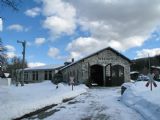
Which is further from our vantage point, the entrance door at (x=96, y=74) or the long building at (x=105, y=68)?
the entrance door at (x=96, y=74)

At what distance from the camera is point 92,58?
4797 centimetres

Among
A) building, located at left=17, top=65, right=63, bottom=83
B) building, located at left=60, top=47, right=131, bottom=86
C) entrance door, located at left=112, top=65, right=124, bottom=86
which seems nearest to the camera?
building, located at left=60, top=47, right=131, bottom=86

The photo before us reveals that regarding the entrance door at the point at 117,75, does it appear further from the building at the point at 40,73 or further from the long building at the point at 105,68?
the building at the point at 40,73

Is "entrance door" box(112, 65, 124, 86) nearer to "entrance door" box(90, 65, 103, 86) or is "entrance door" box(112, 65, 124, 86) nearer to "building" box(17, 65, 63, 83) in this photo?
"entrance door" box(90, 65, 103, 86)

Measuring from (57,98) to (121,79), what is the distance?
27.9 metres

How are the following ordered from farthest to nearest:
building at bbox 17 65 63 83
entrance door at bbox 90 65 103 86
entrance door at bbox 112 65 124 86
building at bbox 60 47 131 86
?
building at bbox 17 65 63 83, entrance door at bbox 90 65 103 86, entrance door at bbox 112 65 124 86, building at bbox 60 47 131 86

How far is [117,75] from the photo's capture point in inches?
1912

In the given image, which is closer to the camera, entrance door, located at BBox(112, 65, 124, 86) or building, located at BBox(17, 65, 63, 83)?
entrance door, located at BBox(112, 65, 124, 86)

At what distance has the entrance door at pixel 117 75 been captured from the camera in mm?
47875

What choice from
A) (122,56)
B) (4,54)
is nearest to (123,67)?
(122,56)

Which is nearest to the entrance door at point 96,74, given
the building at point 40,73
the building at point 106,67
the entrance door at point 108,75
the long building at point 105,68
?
the long building at point 105,68

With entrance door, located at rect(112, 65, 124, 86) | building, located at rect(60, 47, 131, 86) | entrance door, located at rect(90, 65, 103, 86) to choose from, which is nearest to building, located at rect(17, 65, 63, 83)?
entrance door, located at rect(90, 65, 103, 86)

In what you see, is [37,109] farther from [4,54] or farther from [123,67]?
[123,67]

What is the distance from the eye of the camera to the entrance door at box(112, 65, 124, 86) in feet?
157
